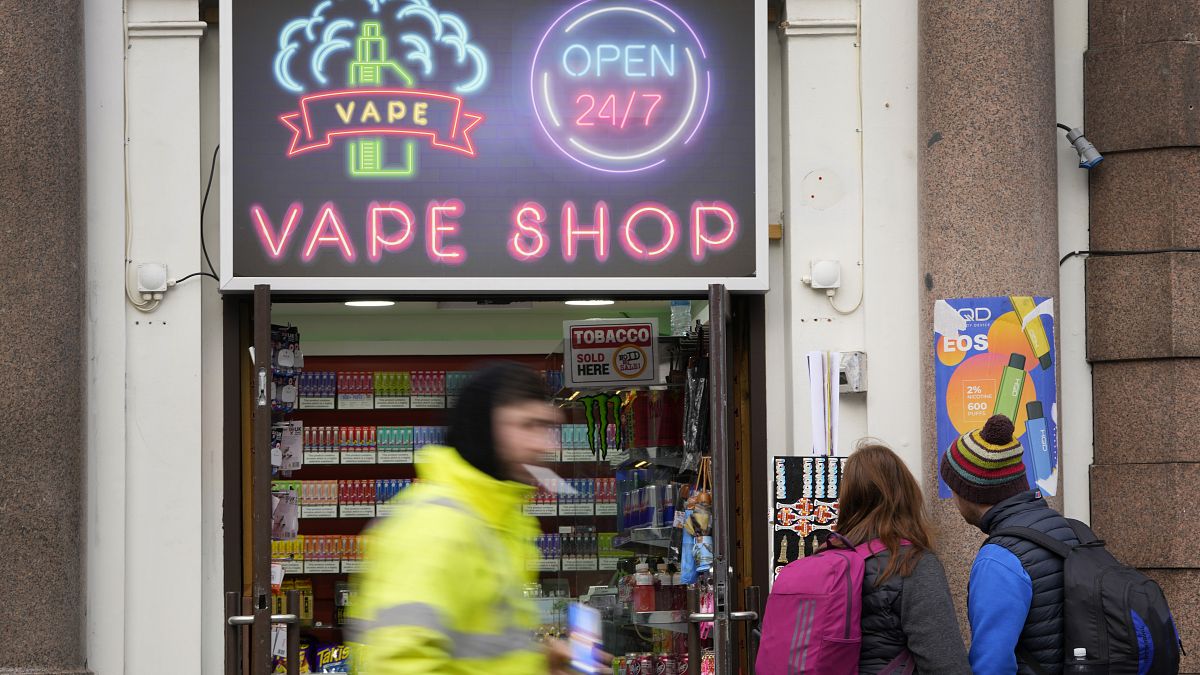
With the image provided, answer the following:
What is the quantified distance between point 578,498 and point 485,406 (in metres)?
5.78

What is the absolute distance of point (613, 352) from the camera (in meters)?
Answer: 8.05

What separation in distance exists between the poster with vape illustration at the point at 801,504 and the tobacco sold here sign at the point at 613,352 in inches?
66.0

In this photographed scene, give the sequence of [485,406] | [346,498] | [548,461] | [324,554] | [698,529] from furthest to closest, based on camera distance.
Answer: [346,498]
[324,554]
[548,461]
[698,529]
[485,406]

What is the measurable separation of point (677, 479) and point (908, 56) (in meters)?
2.61

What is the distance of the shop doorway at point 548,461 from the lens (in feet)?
20.4

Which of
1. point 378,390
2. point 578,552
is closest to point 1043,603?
point 578,552

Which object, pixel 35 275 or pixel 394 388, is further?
pixel 394 388

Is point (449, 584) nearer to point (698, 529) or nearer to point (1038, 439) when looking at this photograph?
point (1038, 439)

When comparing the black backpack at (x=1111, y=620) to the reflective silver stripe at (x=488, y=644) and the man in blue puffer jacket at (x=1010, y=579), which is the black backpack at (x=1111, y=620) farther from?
the reflective silver stripe at (x=488, y=644)

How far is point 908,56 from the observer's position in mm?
6887

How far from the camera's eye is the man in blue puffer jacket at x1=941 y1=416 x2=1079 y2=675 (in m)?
3.98

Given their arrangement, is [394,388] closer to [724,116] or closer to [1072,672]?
[724,116]

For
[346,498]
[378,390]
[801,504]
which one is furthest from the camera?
[378,390]

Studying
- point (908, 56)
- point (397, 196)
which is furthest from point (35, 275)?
point (908, 56)
